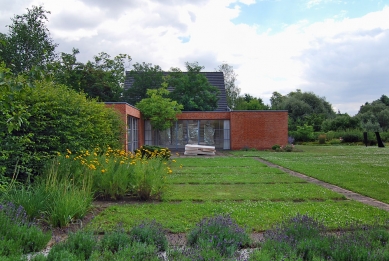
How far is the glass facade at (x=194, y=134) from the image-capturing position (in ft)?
95.7

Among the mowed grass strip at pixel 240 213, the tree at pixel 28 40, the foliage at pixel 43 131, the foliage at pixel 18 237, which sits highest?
the tree at pixel 28 40

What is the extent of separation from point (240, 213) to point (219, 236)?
6.89 ft

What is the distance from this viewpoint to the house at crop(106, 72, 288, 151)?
27.7 metres

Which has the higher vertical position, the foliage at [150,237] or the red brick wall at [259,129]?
the red brick wall at [259,129]

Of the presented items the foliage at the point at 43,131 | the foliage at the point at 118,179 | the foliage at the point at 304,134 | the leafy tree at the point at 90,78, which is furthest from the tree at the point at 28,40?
the foliage at the point at 304,134

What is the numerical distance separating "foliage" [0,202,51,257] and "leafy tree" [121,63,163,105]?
26.9m

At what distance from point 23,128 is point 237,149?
2191 centimetres

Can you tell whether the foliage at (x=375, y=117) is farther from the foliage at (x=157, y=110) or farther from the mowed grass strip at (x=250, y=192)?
the mowed grass strip at (x=250, y=192)

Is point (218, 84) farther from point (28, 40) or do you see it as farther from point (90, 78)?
point (28, 40)

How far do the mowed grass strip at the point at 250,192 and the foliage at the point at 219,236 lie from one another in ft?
10.5

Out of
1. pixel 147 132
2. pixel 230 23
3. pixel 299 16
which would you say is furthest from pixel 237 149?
pixel 299 16

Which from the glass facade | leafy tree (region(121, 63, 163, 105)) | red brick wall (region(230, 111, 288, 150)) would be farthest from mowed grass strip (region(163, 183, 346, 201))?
leafy tree (region(121, 63, 163, 105))

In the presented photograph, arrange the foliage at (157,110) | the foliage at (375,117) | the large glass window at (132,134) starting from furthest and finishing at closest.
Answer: the foliage at (375,117) → the foliage at (157,110) → the large glass window at (132,134)

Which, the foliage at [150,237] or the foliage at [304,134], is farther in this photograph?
the foliage at [304,134]
